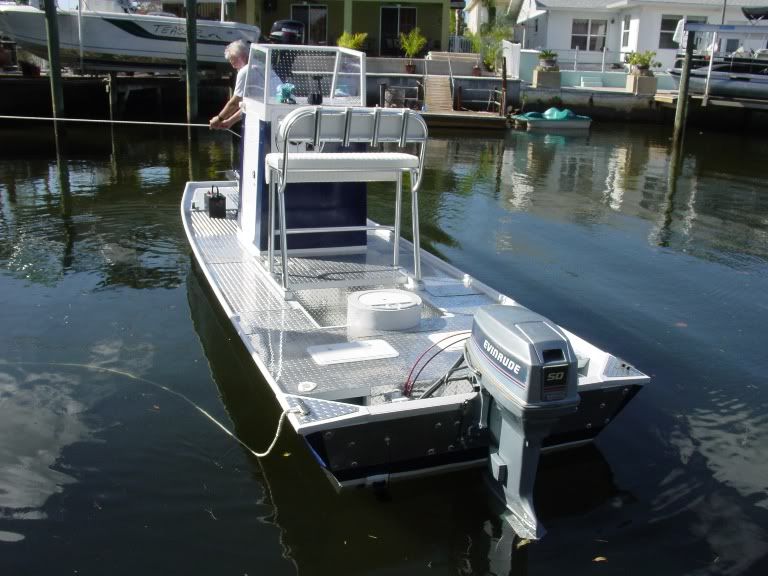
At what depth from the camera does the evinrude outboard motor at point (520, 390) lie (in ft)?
13.3

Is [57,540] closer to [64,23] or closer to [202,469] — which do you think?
[202,469]

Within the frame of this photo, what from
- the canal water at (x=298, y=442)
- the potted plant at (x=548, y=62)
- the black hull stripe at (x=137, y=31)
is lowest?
the canal water at (x=298, y=442)

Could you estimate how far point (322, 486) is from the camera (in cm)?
495

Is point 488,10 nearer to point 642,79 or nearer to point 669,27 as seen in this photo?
point 669,27

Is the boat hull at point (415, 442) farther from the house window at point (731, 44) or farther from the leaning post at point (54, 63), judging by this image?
the house window at point (731, 44)

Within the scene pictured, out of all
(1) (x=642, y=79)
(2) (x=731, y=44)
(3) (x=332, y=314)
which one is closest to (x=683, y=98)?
(1) (x=642, y=79)

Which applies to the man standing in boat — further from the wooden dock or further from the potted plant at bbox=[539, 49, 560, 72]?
the potted plant at bbox=[539, 49, 560, 72]

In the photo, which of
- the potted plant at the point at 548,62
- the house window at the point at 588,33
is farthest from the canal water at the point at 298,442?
the house window at the point at 588,33

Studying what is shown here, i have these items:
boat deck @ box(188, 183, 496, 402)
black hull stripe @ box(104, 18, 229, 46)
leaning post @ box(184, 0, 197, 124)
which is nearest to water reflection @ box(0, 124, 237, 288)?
boat deck @ box(188, 183, 496, 402)

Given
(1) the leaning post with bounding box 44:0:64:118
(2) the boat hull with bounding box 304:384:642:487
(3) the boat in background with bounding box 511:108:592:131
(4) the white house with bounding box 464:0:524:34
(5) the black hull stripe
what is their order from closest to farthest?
(2) the boat hull with bounding box 304:384:642:487 < (1) the leaning post with bounding box 44:0:64:118 < (5) the black hull stripe < (3) the boat in background with bounding box 511:108:592:131 < (4) the white house with bounding box 464:0:524:34

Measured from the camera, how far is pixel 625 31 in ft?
114

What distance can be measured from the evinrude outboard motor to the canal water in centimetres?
35

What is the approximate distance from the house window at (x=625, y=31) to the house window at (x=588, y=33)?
0.79 metres

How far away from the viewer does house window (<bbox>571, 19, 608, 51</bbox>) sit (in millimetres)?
35250
